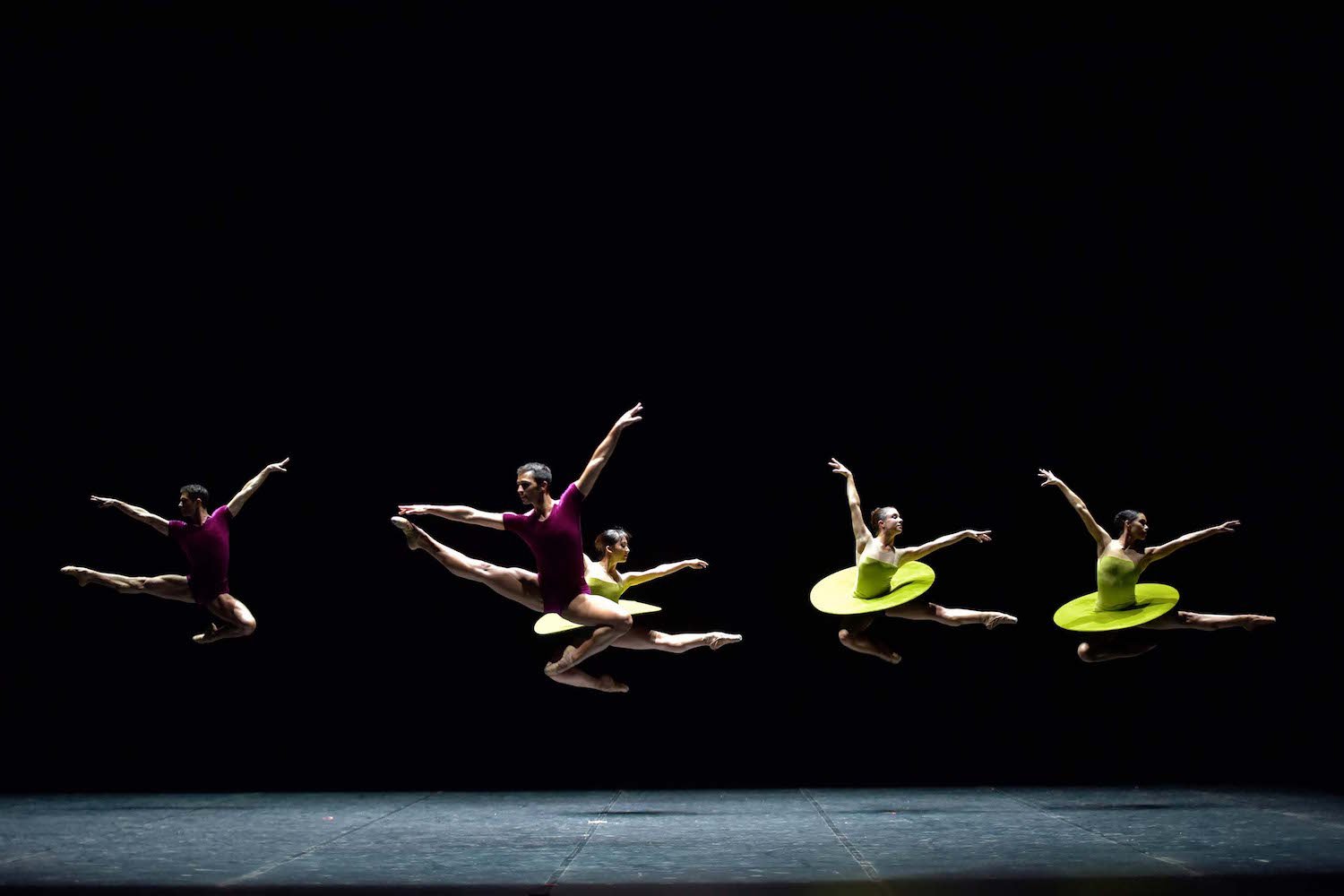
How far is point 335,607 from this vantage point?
37.1 feet

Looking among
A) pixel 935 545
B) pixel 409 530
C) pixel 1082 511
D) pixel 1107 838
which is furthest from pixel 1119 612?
pixel 409 530

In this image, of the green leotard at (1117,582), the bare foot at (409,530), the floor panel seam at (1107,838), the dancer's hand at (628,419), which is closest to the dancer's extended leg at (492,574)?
the bare foot at (409,530)

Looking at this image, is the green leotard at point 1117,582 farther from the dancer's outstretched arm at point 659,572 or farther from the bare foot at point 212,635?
the bare foot at point 212,635

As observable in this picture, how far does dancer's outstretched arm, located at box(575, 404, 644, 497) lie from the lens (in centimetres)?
811

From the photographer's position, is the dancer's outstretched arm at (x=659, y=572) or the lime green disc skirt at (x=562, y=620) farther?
the dancer's outstretched arm at (x=659, y=572)

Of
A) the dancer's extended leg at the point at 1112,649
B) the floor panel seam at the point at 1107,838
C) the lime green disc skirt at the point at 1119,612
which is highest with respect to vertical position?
the lime green disc skirt at the point at 1119,612

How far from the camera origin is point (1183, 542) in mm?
9828

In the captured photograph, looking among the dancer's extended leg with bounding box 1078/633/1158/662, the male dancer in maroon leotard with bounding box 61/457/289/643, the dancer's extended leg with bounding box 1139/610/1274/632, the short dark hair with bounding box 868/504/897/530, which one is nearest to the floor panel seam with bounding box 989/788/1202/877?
the dancer's extended leg with bounding box 1078/633/1158/662

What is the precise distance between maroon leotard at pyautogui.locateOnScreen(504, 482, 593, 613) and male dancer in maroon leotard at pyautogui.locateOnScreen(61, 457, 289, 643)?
2.51 m

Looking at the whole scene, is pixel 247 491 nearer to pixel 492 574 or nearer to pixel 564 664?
pixel 492 574

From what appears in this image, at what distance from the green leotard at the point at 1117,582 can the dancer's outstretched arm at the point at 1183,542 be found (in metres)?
0.16

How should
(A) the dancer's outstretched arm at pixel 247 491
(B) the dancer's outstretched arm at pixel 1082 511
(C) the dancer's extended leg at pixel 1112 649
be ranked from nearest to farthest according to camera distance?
(B) the dancer's outstretched arm at pixel 1082 511, (A) the dancer's outstretched arm at pixel 247 491, (C) the dancer's extended leg at pixel 1112 649

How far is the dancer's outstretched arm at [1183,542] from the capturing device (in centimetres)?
Answer: 976

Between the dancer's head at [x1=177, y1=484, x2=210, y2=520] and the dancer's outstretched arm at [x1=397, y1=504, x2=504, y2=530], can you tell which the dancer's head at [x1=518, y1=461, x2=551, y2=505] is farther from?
→ the dancer's head at [x1=177, y1=484, x2=210, y2=520]
